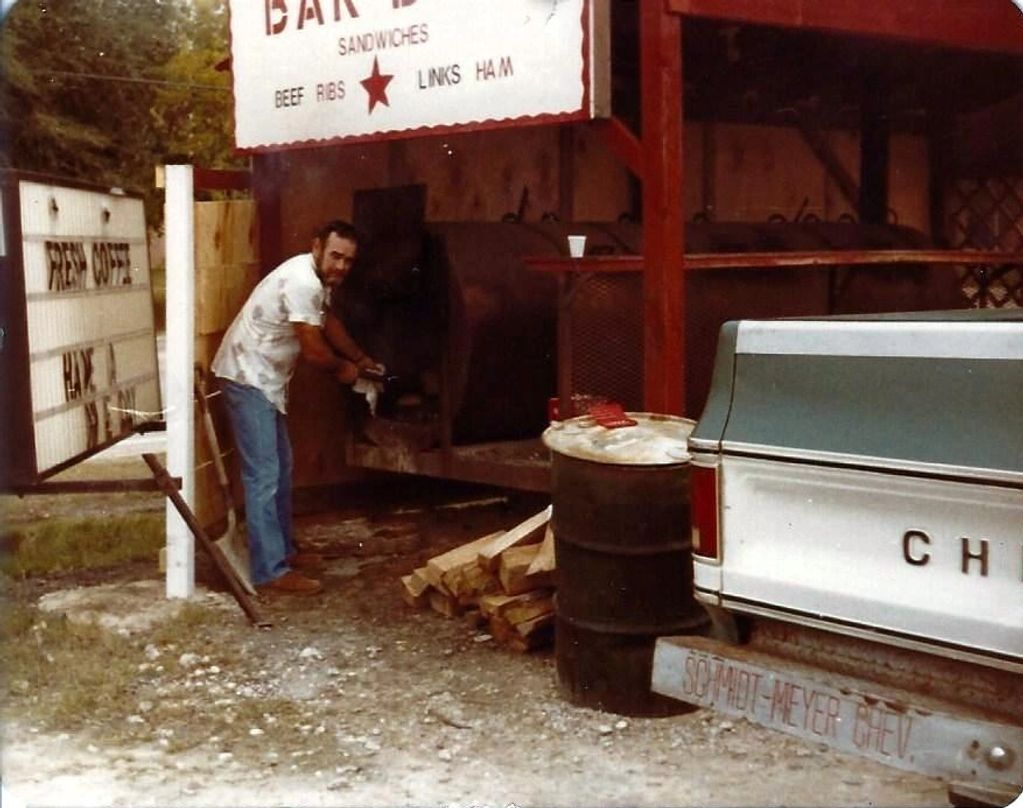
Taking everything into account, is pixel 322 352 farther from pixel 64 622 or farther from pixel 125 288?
pixel 64 622

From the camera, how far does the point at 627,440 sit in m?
4.84

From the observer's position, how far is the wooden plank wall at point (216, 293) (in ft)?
23.4

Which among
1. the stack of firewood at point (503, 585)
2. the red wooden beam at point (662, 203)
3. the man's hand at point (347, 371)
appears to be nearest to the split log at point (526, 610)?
the stack of firewood at point (503, 585)

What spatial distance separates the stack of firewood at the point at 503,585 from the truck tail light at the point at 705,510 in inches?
79.5

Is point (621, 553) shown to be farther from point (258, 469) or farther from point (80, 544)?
point (80, 544)

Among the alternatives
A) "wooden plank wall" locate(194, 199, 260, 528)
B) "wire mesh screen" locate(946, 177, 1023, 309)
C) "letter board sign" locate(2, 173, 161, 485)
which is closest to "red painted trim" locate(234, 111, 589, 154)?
"wooden plank wall" locate(194, 199, 260, 528)

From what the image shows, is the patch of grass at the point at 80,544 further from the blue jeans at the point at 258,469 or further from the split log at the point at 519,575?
the split log at the point at 519,575

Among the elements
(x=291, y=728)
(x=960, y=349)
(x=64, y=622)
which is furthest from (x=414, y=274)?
(x=960, y=349)

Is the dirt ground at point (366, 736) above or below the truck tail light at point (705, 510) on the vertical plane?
below

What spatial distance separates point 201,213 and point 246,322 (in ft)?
2.64

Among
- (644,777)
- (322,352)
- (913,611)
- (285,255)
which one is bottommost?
(644,777)

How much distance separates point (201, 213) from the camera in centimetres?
716

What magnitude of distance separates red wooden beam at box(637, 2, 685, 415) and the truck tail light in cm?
230

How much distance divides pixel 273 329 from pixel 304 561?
1555mm
